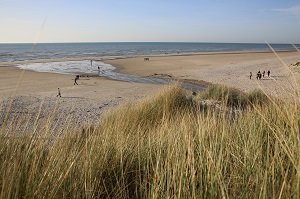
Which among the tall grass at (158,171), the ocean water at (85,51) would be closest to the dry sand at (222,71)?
the tall grass at (158,171)

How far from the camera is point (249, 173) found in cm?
232

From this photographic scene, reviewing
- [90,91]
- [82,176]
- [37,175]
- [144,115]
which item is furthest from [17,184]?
[90,91]

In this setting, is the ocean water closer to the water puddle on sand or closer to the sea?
the sea

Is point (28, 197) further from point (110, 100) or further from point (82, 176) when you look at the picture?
point (110, 100)

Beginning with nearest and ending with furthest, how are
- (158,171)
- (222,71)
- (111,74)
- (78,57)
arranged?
(158,171)
(111,74)
(222,71)
(78,57)

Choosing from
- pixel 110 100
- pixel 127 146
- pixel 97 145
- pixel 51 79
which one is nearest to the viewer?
pixel 97 145

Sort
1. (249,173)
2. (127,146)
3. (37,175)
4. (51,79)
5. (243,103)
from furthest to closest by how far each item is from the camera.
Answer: (51,79) → (243,103) → (127,146) → (249,173) → (37,175)

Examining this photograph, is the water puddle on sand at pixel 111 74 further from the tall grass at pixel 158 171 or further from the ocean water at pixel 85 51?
the tall grass at pixel 158 171

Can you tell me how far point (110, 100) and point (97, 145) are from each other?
33.8ft

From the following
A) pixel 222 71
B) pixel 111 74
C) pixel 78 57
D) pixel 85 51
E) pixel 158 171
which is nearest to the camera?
pixel 158 171

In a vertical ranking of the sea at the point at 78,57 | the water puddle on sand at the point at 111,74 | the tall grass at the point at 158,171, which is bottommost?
the water puddle on sand at the point at 111,74

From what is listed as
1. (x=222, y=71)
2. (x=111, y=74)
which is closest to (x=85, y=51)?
(x=222, y=71)

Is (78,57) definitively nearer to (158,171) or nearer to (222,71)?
(222,71)

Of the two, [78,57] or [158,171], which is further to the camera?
[78,57]
